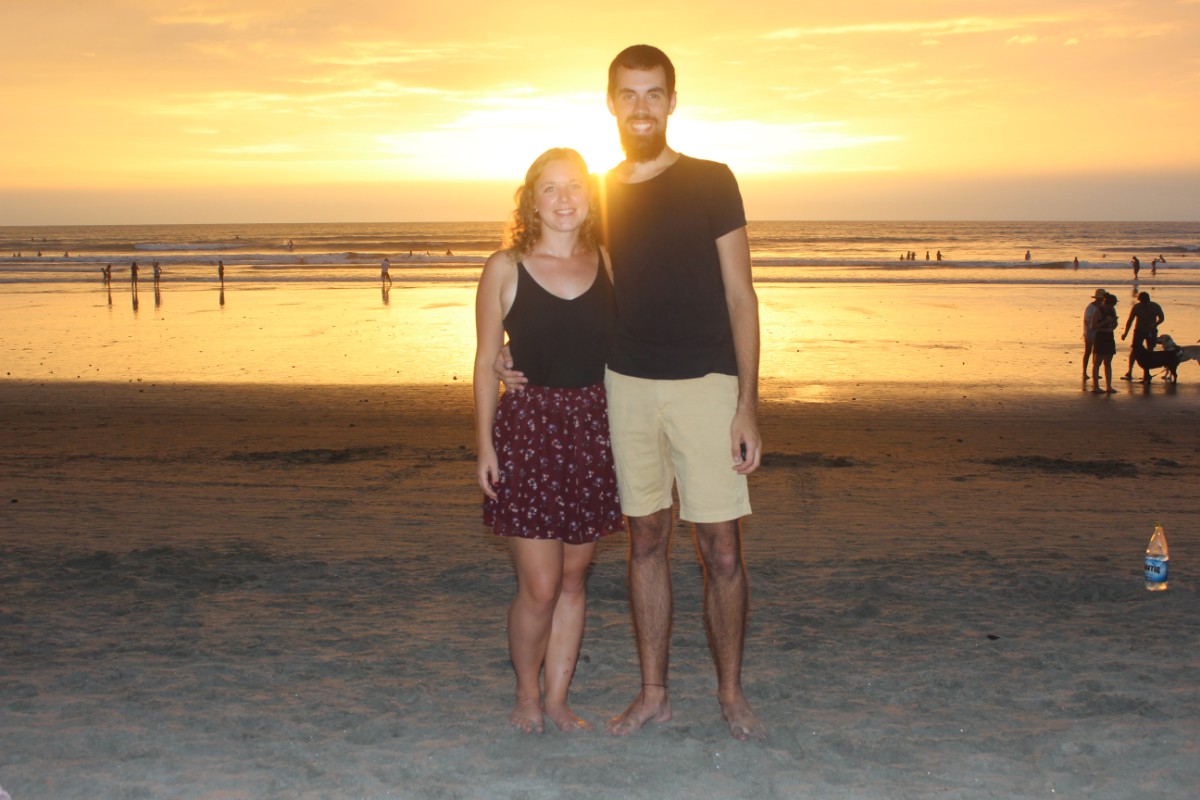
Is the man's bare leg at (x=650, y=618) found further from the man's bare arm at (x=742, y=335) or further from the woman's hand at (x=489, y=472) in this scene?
the woman's hand at (x=489, y=472)

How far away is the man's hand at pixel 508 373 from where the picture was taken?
3.86 meters

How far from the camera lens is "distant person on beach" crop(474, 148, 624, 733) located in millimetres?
3834

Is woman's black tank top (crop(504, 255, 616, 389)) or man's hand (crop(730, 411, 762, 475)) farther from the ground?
woman's black tank top (crop(504, 255, 616, 389))

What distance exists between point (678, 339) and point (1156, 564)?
3.34 metres

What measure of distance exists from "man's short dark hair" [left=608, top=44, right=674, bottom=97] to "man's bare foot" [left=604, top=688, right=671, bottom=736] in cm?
223

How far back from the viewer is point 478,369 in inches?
154

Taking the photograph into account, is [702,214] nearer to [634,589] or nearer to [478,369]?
[478,369]

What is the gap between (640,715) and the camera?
4.07 metres

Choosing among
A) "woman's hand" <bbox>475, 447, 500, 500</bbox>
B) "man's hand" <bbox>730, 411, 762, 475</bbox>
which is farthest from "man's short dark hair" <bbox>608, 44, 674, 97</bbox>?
"woman's hand" <bbox>475, 447, 500, 500</bbox>

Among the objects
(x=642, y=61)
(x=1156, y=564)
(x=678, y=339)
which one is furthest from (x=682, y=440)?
(x=1156, y=564)

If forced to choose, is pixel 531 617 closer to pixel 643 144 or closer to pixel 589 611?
pixel 589 611

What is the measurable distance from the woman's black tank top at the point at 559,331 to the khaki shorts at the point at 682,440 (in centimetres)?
15

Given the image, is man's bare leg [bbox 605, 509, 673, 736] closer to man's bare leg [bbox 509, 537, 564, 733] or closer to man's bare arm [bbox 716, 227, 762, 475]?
man's bare leg [bbox 509, 537, 564, 733]

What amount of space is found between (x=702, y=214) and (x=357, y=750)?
7.33 ft
